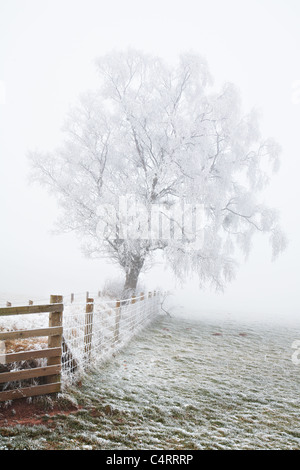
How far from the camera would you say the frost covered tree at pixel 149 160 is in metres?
11.8

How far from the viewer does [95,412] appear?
404 centimetres

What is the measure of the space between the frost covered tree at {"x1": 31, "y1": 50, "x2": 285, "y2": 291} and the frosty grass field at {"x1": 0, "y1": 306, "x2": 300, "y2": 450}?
490cm

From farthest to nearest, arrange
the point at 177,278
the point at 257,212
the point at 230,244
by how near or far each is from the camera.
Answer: the point at 230,244
the point at 257,212
the point at 177,278

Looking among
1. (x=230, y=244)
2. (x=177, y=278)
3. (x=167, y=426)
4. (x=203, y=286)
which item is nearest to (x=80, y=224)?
(x=177, y=278)

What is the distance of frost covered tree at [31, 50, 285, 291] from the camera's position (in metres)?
11.8

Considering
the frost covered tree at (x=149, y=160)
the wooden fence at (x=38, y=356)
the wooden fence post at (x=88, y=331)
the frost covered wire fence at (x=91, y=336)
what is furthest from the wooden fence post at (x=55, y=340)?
the frost covered tree at (x=149, y=160)

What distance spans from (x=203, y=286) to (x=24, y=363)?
916 cm

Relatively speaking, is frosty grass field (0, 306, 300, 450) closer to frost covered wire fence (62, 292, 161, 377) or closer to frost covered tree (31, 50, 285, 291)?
frost covered wire fence (62, 292, 161, 377)

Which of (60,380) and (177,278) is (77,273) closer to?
(177,278)

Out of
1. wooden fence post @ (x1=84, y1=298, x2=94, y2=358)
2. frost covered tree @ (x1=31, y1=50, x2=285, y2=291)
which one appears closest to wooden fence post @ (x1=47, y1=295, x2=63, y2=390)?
wooden fence post @ (x1=84, y1=298, x2=94, y2=358)

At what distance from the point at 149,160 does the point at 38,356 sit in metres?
10.5

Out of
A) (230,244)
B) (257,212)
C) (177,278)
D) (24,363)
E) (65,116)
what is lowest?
(24,363)

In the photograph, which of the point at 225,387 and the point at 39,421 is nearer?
the point at 39,421

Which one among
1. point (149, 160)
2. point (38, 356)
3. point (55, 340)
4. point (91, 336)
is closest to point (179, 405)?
point (55, 340)
